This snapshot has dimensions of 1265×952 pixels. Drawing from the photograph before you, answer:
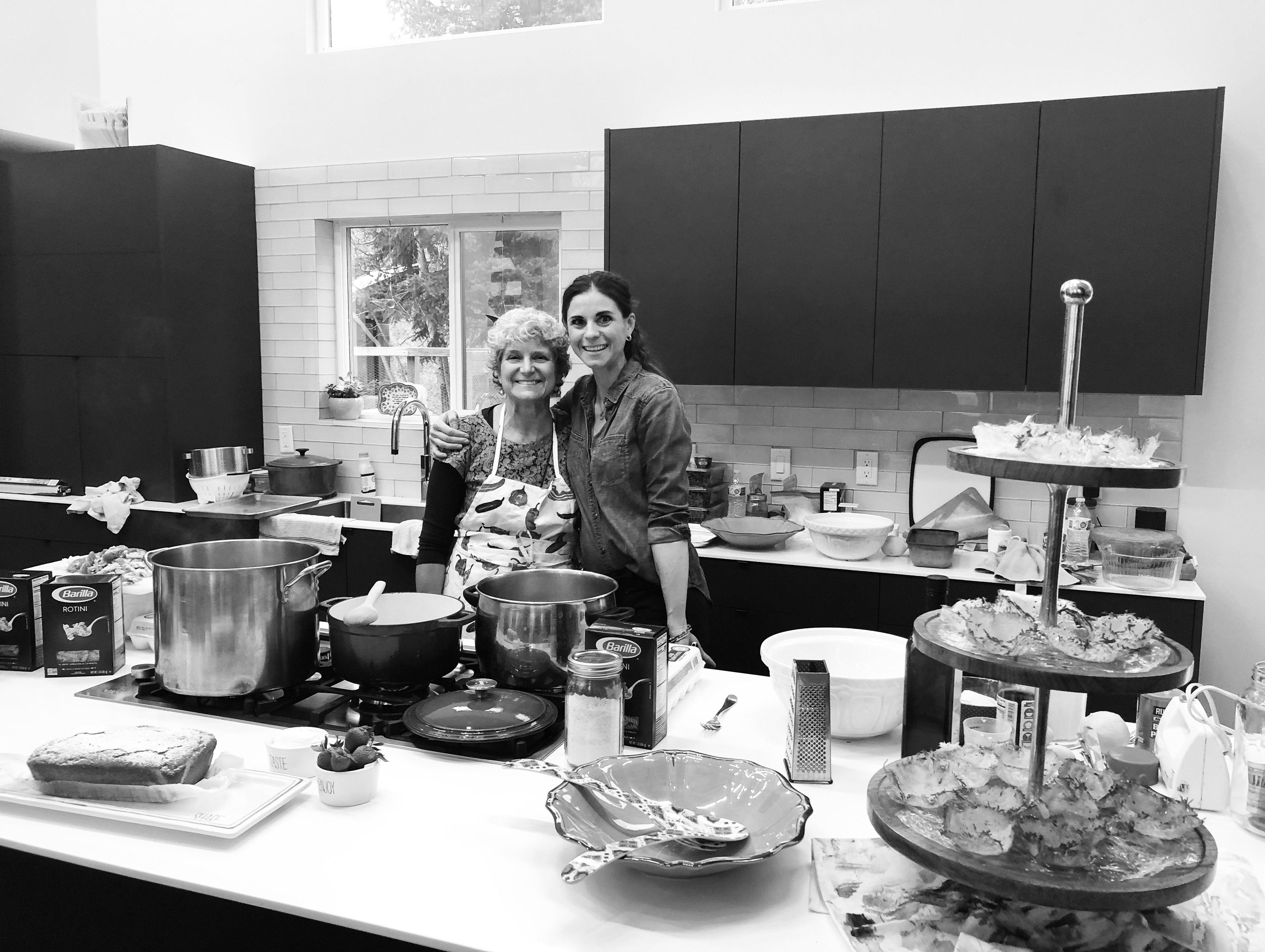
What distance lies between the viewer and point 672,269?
3.99m

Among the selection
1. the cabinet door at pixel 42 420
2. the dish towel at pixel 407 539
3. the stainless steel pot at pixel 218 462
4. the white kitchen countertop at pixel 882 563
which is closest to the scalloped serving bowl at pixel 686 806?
the white kitchen countertop at pixel 882 563

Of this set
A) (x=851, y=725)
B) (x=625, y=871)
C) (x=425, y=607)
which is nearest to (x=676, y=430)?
(x=425, y=607)

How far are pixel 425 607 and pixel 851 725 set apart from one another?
3.05 feet

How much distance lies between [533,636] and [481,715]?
182 millimetres

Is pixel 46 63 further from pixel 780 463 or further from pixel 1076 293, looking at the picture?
pixel 1076 293

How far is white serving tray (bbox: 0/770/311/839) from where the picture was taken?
4.81 ft

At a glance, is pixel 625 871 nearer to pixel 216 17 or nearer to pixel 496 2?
pixel 496 2

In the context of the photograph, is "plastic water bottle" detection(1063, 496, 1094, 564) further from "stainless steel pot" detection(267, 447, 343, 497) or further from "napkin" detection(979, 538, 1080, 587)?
"stainless steel pot" detection(267, 447, 343, 497)

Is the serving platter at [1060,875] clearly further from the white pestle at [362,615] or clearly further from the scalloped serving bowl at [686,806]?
the white pestle at [362,615]

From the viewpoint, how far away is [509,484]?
2.72 meters

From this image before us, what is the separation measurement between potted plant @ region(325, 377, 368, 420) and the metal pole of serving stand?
A: 429 cm

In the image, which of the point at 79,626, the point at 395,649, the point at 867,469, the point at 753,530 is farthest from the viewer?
the point at 867,469

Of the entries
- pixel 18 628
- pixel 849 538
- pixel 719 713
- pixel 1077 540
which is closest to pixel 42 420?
pixel 18 628

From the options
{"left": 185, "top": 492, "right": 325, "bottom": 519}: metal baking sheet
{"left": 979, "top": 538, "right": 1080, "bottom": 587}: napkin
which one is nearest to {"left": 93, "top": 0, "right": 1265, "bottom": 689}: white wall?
{"left": 979, "top": 538, "right": 1080, "bottom": 587}: napkin
